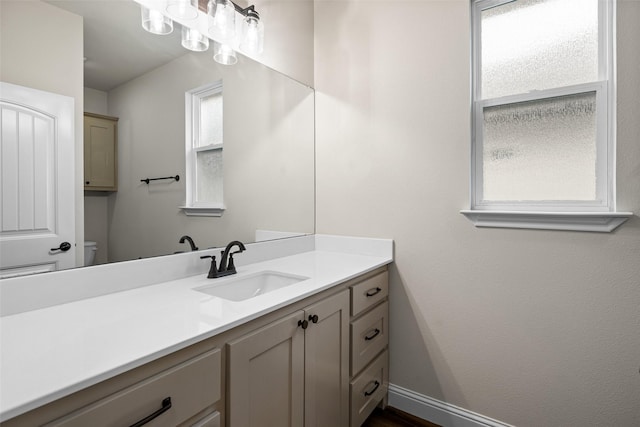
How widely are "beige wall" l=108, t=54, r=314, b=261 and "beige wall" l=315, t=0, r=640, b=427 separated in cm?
20

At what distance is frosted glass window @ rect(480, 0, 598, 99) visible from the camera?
1402 millimetres

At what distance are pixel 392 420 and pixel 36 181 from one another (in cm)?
191

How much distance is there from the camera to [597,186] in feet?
4.51

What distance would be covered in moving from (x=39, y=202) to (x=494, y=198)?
1.84 meters

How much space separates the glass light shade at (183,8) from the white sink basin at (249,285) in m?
1.13

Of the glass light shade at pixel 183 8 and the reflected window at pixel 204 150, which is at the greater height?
the glass light shade at pixel 183 8

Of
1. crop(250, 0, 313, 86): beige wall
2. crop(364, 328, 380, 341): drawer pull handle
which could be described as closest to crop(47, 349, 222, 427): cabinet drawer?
crop(364, 328, 380, 341): drawer pull handle

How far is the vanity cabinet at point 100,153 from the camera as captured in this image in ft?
3.73

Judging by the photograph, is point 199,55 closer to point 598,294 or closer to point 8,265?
point 8,265

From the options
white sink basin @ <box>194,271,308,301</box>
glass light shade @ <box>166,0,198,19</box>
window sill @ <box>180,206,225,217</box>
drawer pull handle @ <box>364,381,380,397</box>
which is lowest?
drawer pull handle @ <box>364,381,380,397</box>

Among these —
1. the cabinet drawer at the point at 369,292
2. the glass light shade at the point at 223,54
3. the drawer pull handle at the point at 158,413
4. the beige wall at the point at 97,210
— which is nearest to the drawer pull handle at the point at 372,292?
the cabinet drawer at the point at 369,292

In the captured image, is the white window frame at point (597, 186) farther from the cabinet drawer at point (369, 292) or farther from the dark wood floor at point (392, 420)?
the dark wood floor at point (392, 420)

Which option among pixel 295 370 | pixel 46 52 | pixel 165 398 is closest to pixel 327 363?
pixel 295 370

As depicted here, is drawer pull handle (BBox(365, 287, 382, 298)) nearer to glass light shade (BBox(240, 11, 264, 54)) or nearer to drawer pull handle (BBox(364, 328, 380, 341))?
drawer pull handle (BBox(364, 328, 380, 341))
